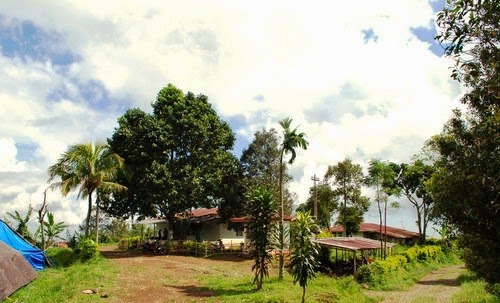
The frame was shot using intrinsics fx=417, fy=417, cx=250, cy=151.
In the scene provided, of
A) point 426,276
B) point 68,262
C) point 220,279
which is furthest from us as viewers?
point 426,276

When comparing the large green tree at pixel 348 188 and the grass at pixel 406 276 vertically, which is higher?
the large green tree at pixel 348 188

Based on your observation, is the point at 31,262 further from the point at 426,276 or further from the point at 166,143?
the point at 426,276

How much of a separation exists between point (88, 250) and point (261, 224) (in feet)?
41.8

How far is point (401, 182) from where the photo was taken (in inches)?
2344

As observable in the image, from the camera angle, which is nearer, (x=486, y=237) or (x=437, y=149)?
(x=486, y=237)

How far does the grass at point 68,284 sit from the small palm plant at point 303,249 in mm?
8862

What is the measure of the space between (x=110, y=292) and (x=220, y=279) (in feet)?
22.1

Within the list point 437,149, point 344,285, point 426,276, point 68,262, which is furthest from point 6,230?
point 426,276

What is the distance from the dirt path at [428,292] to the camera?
22.8 metres

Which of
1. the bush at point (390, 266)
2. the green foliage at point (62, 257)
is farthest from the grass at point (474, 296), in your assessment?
the green foliage at point (62, 257)

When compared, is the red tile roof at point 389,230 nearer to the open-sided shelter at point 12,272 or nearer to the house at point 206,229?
the house at point 206,229

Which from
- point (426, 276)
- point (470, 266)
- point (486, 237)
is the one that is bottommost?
point (426, 276)

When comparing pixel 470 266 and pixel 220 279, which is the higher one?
pixel 470 266

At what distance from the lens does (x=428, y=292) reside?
25.9m
